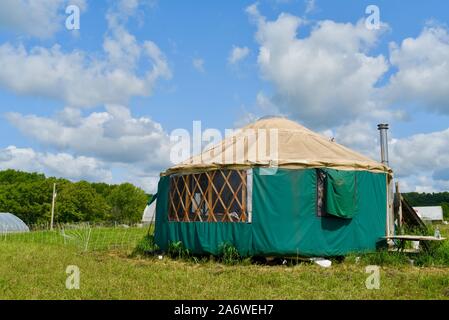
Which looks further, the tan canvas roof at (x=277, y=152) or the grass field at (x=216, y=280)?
the tan canvas roof at (x=277, y=152)

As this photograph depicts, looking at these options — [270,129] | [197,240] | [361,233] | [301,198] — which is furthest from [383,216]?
[197,240]

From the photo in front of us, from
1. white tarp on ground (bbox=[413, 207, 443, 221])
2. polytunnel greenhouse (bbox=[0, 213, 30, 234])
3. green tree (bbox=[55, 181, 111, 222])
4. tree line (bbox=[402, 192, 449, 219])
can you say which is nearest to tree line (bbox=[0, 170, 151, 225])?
green tree (bbox=[55, 181, 111, 222])

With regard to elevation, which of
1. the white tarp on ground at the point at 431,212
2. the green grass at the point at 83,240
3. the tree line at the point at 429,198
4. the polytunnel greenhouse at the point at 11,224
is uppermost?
the tree line at the point at 429,198

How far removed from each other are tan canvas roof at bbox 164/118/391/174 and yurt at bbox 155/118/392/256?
0.06 feet

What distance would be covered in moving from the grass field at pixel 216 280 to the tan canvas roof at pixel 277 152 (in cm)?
162

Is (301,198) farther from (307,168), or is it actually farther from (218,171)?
(218,171)

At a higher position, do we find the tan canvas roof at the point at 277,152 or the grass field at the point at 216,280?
the tan canvas roof at the point at 277,152

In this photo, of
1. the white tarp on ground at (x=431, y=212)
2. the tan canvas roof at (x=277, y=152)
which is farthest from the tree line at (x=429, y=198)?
the tan canvas roof at (x=277, y=152)

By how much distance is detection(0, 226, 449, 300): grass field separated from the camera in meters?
5.65

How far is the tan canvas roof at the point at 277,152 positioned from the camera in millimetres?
8672

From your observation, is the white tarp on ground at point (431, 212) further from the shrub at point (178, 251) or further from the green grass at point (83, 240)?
the shrub at point (178, 251)

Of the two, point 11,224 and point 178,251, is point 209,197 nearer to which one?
point 178,251
